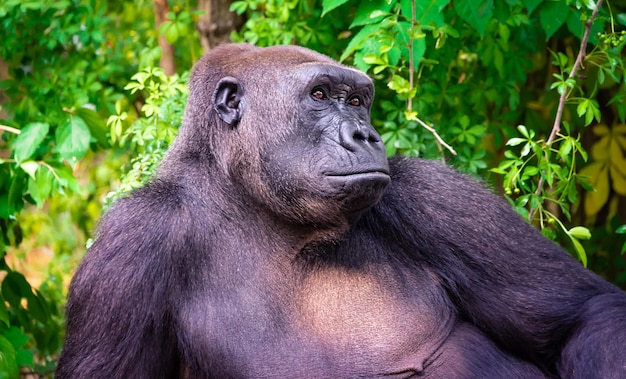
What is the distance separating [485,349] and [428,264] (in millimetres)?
411

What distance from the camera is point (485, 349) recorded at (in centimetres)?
378

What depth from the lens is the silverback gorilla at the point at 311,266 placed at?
3.56 meters

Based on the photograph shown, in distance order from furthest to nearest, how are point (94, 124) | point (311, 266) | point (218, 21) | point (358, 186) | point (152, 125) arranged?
point (218, 21) < point (94, 124) < point (152, 125) < point (311, 266) < point (358, 186)

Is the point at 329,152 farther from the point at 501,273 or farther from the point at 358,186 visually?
the point at 501,273

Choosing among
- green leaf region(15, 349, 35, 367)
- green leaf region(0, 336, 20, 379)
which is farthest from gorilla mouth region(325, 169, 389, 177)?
green leaf region(15, 349, 35, 367)

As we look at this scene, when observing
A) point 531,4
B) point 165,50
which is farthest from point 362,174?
point 165,50

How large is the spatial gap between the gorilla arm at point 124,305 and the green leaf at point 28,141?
3.44ft

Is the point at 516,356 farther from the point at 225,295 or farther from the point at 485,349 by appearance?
the point at 225,295

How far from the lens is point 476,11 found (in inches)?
175

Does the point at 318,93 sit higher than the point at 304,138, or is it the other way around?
the point at 318,93

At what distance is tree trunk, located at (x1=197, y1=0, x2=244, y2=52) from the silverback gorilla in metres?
2.01

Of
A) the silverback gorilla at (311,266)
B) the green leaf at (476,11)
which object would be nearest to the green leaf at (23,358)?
the silverback gorilla at (311,266)

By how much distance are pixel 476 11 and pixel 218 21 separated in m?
2.08

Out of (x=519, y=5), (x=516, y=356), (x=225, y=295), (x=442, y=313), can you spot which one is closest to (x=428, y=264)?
(x=442, y=313)
